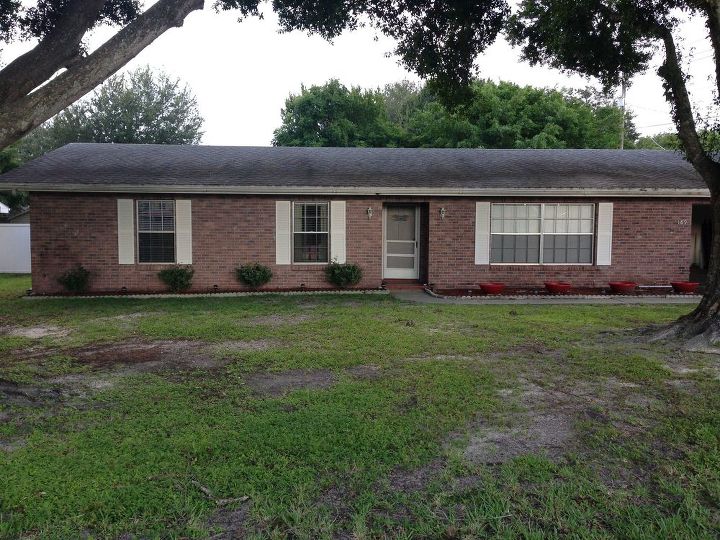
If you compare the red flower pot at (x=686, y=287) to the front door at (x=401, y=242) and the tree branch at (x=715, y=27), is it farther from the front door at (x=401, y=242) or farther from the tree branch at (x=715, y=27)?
the tree branch at (x=715, y=27)

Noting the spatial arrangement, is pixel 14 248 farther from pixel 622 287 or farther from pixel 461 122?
pixel 461 122

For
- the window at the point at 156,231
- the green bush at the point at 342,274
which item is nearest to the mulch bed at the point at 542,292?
the green bush at the point at 342,274

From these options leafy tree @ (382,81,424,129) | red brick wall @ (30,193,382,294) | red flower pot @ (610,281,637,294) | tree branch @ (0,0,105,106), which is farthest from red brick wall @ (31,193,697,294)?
leafy tree @ (382,81,424,129)

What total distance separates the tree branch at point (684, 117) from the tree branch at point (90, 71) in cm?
672

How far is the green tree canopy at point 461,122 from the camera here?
28219mm

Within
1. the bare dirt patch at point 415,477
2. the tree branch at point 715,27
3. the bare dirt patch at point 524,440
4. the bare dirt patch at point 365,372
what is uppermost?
the tree branch at point 715,27

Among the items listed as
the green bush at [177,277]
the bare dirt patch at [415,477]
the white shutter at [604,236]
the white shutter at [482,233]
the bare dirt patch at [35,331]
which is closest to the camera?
the bare dirt patch at [415,477]

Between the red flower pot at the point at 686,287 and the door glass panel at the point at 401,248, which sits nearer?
the red flower pot at the point at 686,287

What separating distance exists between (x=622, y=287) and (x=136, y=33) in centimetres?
1126

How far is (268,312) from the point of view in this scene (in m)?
10.5

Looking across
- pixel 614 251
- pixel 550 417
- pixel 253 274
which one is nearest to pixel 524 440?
pixel 550 417

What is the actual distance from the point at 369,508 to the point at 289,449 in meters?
0.99

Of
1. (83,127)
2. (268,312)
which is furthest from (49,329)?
(83,127)

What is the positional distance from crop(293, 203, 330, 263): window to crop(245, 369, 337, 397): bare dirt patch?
7.50 m
